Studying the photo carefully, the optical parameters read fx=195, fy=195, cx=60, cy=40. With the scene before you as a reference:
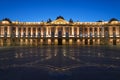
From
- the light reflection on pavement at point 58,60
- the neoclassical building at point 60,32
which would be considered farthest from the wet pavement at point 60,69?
the neoclassical building at point 60,32

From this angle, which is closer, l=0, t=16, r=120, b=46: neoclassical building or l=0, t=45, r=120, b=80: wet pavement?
l=0, t=45, r=120, b=80: wet pavement

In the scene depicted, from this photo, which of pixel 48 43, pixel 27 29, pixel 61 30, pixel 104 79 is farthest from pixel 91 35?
pixel 104 79

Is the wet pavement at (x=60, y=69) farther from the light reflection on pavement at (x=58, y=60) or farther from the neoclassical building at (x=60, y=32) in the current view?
the neoclassical building at (x=60, y=32)

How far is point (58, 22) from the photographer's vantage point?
3529 inches

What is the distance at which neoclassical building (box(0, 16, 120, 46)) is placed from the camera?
8881 cm

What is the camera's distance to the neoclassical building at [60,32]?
88812 millimetres

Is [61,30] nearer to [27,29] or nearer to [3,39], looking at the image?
[27,29]

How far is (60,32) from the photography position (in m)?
90.6

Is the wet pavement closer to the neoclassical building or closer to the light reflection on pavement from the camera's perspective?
the light reflection on pavement

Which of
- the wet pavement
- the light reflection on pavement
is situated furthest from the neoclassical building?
the wet pavement

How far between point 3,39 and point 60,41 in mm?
25804

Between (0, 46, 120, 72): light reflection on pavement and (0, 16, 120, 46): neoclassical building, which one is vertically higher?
(0, 16, 120, 46): neoclassical building

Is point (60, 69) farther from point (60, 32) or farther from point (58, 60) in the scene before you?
point (60, 32)

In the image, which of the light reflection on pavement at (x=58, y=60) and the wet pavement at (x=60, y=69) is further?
the light reflection on pavement at (x=58, y=60)
